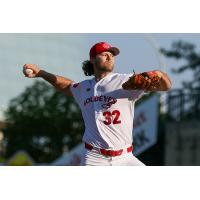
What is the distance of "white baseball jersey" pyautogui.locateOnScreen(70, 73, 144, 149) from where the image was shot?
26.3 ft

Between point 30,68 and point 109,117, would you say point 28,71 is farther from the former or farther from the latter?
point 109,117

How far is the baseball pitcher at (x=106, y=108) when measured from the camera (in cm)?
803

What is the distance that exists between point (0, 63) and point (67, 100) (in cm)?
318

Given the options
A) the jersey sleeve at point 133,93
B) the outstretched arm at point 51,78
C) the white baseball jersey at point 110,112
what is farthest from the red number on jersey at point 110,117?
the outstretched arm at point 51,78

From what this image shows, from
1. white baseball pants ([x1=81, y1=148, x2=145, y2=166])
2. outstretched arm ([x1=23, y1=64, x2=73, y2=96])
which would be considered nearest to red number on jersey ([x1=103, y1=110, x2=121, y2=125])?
white baseball pants ([x1=81, y1=148, x2=145, y2=166])

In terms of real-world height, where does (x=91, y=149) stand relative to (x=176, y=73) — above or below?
below

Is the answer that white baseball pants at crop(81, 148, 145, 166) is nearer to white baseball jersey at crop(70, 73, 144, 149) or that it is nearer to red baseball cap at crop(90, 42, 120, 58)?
white baseball jersey at crop(70, 73, 144, 149)

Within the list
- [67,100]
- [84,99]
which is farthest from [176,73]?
[84,99]

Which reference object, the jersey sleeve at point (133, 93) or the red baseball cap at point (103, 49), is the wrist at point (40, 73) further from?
the jersey sleeve at point (133, 93)

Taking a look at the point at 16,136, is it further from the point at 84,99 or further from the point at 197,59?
the point at 84,99

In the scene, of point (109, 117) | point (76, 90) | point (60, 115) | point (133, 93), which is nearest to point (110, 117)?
point (109, 117)

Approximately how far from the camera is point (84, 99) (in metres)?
8.23

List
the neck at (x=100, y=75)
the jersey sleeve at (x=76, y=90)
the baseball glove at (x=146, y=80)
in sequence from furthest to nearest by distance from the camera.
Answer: the jersey sleeve at (x=76, y=90) → the neck at (x=100, y=75) → the baseball glove at (x=146, y=80)

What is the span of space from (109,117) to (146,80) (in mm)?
624
